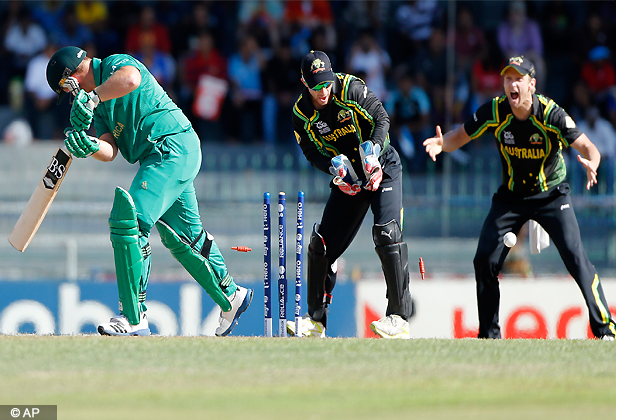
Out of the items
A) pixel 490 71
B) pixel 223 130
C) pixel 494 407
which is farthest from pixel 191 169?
pixel 490 71

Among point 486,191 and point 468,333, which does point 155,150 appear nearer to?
point 468,333

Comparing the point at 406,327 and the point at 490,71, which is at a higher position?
the point at 490,71

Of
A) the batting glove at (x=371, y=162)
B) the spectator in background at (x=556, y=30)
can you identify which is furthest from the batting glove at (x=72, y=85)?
the spectator in background at (x=556, y=30)

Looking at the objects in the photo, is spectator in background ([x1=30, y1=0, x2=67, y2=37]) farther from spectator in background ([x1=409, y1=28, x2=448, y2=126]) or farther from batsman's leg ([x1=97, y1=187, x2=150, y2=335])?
batsman's leg ([x1=97, y1=187, x2=150, y2=335])

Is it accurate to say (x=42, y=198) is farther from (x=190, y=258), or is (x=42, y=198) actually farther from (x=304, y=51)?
(x=304, y=51)

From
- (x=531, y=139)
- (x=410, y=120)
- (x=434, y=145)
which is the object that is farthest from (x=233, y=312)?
(x=410, y=120)

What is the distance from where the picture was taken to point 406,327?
661cm

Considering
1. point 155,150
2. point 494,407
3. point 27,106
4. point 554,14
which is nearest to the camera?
point 494,407

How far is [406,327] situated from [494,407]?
102 inches

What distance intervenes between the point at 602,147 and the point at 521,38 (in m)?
2.40

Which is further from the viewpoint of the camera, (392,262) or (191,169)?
(392,262)

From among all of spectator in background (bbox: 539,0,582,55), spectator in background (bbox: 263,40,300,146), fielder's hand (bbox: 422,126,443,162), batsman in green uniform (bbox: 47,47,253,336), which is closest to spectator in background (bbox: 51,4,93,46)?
spectator in background (bbox: 263,40,300,146)

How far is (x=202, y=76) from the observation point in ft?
45.2

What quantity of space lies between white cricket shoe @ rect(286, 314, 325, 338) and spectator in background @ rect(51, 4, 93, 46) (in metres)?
8.82
